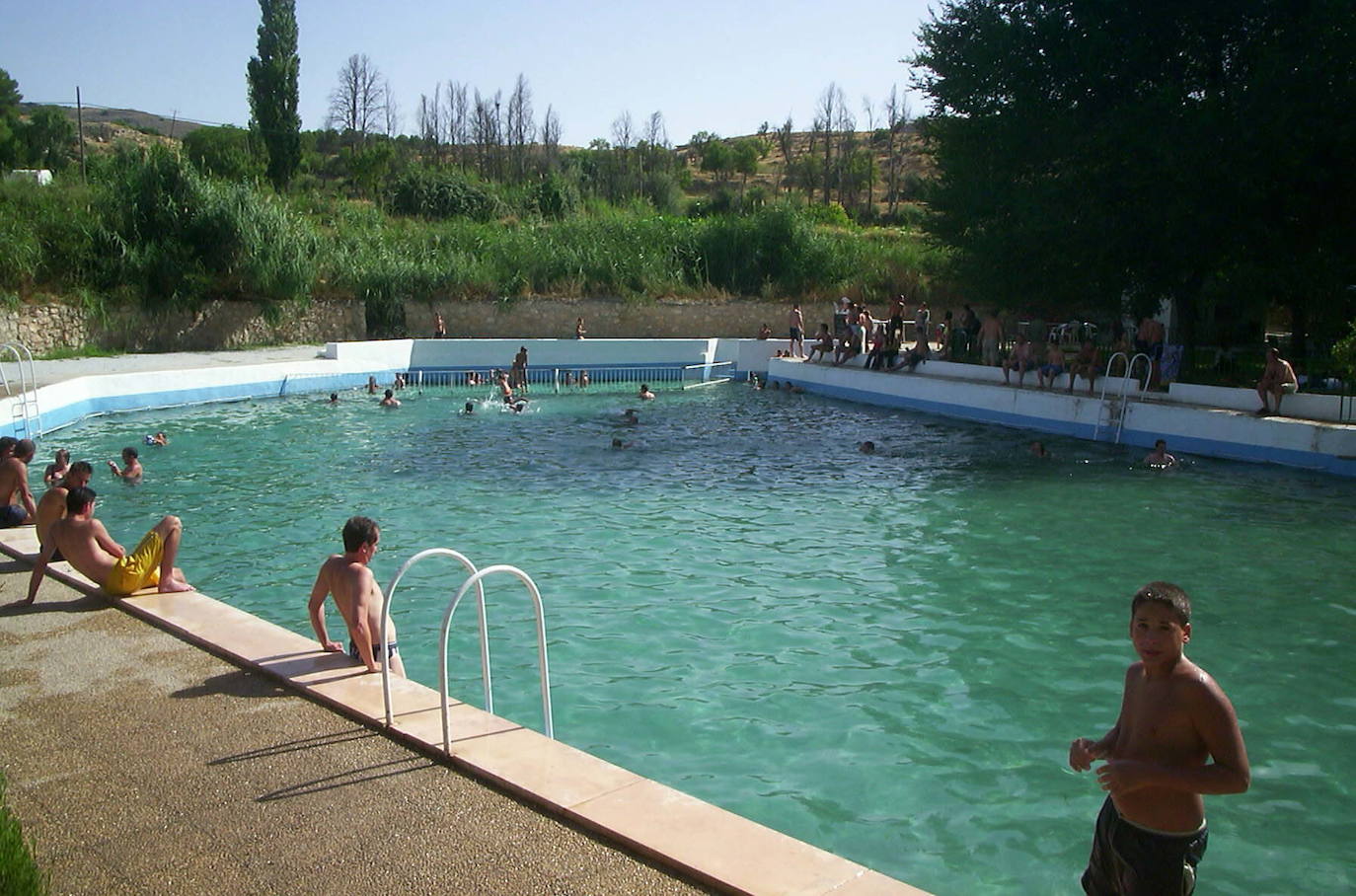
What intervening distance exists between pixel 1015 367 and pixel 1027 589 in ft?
43.7

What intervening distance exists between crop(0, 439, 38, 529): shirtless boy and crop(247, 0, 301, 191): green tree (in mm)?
40271

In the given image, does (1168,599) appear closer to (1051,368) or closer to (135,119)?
(1051,368)

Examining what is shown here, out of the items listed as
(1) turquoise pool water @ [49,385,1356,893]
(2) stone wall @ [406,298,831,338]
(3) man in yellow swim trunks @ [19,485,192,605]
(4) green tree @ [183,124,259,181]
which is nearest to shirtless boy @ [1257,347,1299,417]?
(1) turquoise pool water @ [49,385,1356,893]

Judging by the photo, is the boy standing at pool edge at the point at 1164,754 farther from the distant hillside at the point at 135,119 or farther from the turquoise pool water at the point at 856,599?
the distant hillside at the point at 135,119

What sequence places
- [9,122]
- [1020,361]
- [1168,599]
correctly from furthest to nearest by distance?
[9,122]
[1020,361]
[1168,599]

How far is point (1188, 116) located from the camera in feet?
65.5

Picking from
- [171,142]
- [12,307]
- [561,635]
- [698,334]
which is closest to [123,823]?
[561,635]

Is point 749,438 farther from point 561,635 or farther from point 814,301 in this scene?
point 814,301

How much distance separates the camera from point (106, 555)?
7508 millimetres

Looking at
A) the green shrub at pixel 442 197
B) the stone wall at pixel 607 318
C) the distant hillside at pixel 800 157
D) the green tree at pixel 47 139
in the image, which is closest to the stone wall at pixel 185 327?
the stone wall at pixel 607 318

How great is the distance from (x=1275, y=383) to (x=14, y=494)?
701 inches

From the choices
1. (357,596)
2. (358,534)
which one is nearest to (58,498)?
(358,534)

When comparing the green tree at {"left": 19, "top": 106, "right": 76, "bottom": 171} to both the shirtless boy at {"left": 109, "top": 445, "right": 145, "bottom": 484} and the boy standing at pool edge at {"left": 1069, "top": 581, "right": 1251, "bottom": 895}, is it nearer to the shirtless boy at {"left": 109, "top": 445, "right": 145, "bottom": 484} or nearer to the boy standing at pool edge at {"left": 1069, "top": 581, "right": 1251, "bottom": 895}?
the shirtless boy at {"left": 109, "top": 445, "right": 145, "bottom": 484}

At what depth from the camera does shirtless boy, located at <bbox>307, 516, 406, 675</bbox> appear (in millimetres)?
6051
